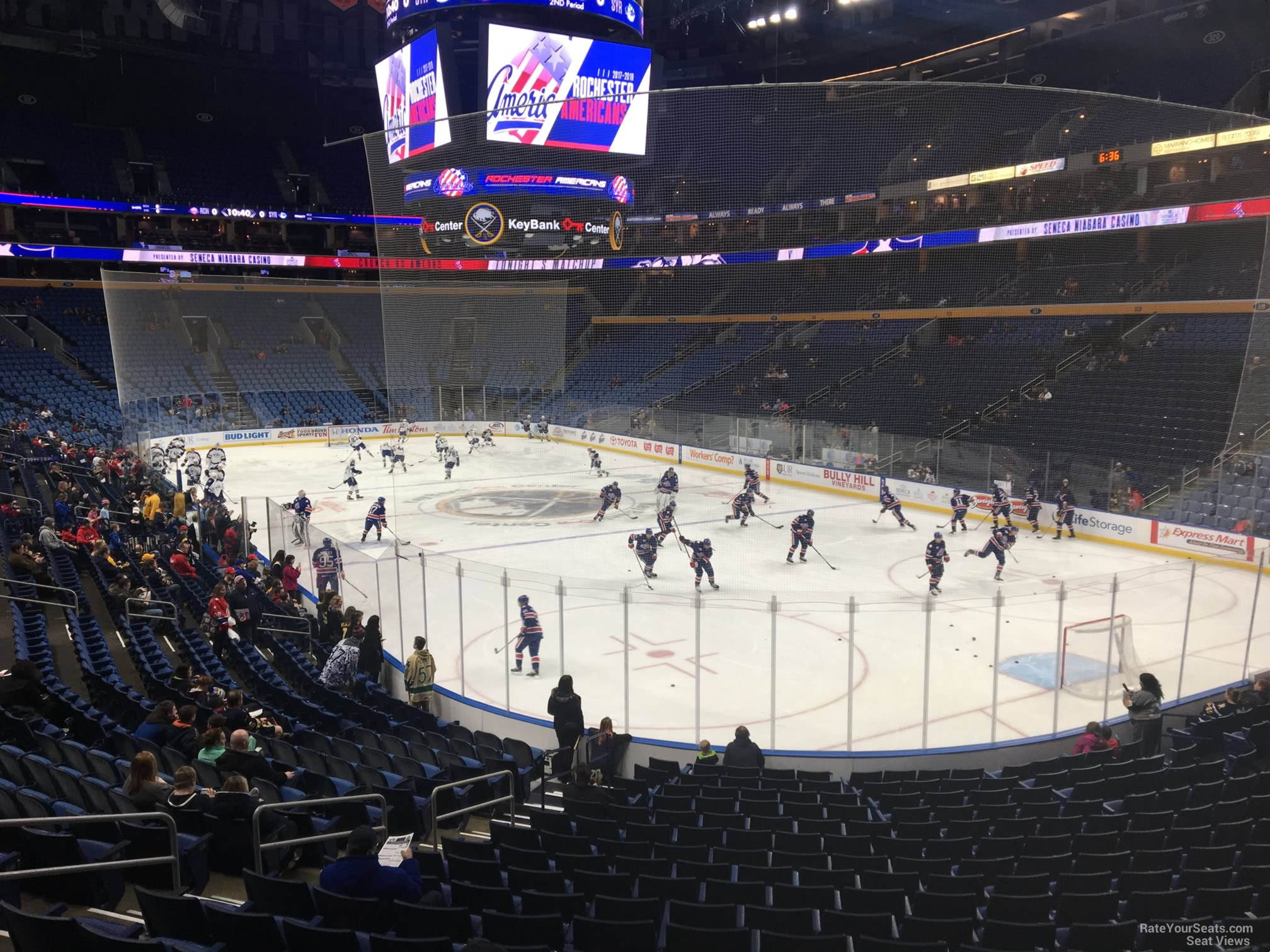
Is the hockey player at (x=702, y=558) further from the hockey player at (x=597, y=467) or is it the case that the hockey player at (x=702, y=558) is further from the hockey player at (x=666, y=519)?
the hockey player at (x=597, y=467)

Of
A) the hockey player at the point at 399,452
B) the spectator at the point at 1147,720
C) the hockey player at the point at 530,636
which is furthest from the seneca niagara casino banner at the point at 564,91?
the hockey player at the point at 399,452

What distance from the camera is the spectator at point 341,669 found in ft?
30.6

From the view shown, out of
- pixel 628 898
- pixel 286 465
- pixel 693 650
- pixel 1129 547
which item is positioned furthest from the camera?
pixel 286 465

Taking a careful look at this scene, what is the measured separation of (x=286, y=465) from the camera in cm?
2981

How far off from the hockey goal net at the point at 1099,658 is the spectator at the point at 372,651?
7365 mm

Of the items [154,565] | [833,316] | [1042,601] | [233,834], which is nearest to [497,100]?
[833,316]

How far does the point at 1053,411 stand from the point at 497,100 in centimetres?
1531

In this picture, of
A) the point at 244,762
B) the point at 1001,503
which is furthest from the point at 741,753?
the point at 1001,503

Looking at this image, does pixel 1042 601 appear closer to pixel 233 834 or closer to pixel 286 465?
pixel 233 834

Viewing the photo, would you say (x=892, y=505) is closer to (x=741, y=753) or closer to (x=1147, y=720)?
(x=1147, y=720)

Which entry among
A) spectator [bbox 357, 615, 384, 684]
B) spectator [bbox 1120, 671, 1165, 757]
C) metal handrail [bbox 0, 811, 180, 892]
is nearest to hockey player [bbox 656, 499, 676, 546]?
spectator [bbox 357, 615, 384, 684]

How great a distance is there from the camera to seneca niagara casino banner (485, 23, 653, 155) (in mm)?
13578

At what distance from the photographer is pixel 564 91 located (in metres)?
15.3

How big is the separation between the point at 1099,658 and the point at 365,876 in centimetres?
847
